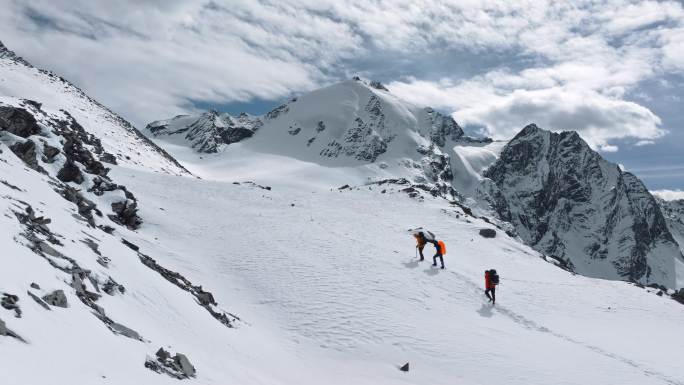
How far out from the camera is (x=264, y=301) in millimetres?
23078

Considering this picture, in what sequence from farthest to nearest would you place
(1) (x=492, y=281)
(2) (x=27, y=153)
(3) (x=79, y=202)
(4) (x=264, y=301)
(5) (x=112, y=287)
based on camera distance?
(2) (x=27, y=153) < (1) (x=492, y=281) < (3) (x=79, y=202) < (4) (x=264, y=301) < (5) (x=112, y=287)

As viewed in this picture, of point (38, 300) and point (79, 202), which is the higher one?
point (79, 202)

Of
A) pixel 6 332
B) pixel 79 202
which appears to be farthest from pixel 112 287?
pixel 79 202

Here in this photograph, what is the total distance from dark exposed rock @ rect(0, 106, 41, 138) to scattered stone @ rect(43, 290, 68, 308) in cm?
2249

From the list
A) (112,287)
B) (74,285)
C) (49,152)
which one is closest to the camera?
(74,285)

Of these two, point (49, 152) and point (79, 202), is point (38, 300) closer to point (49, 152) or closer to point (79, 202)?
point (79, 202)

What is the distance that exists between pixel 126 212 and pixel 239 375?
64.0 feet

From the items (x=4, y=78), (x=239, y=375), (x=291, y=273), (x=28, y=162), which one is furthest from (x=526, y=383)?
(x=4, y=78)

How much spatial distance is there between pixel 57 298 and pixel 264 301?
1252 cm

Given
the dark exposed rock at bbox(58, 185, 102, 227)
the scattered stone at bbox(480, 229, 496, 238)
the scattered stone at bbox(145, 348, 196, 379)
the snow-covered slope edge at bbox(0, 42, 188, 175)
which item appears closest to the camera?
the scattered stone at bbox(145, 348, 196, 379)

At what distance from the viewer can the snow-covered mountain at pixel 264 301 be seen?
441 inches

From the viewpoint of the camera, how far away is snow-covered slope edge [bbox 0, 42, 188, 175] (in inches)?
4494

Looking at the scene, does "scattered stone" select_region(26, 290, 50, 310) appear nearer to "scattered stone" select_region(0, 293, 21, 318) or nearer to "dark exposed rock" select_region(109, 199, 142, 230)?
"scattered stone" select_region(0, 293, 21, 318)

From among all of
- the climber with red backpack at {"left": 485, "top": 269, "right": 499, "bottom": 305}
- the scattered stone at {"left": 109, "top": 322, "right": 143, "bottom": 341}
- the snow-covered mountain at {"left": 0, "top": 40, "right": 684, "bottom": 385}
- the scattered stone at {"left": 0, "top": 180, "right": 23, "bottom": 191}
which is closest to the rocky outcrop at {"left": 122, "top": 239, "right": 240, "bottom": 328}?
the snow-covered mountain at {"left": 0, "top": 40, "right": 684, "bottom": 385}
